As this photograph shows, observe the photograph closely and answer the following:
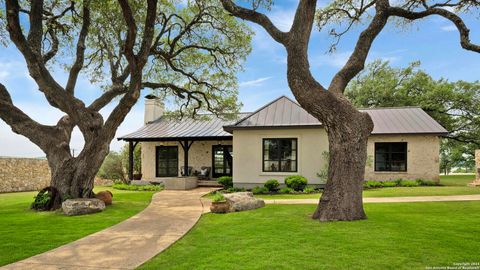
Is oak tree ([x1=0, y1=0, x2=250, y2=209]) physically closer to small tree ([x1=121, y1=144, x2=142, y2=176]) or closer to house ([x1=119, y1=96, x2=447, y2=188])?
house ([x1=119, y1=96, x2=447, y2=188])

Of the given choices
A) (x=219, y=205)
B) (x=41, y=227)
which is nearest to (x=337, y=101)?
(x=219, y=205)

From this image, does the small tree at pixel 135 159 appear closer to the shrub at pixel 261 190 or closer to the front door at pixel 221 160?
the front door at pixel 221 160

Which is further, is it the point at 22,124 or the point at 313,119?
the point at 313,119

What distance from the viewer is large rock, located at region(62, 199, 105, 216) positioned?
9.77 m

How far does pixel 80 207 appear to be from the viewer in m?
9.93

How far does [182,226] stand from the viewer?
793 cm

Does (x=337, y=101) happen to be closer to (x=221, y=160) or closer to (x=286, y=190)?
(x=286, y=190)

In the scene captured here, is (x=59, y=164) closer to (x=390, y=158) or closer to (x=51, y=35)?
(x=51, y=35)

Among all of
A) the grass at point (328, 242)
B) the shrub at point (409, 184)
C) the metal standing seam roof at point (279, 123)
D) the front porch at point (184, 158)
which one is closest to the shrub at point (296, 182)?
the metal standing seam roof at point (279, 123)

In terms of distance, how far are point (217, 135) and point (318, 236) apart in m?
14.0

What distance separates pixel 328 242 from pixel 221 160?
1598 cm

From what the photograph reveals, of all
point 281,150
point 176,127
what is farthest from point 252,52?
point 176,127

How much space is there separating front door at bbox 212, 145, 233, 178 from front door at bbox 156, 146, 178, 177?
2561 mm

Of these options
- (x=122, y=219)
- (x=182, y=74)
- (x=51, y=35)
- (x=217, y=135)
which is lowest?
(x=122, y=219)
